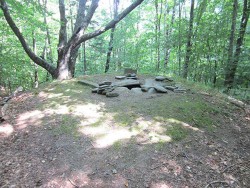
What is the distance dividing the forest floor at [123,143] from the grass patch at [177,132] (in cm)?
2

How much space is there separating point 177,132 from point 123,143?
1184mm

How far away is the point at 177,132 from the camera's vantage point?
13.1 feet

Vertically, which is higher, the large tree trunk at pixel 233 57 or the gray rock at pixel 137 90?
the large tree trunk at pixel 233 57

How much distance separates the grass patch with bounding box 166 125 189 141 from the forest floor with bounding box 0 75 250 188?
2cm

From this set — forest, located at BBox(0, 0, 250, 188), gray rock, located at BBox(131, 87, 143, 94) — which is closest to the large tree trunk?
forest, located at BBox(0, 0, 250, 188)

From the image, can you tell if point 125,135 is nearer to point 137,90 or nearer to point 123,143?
point 123,143

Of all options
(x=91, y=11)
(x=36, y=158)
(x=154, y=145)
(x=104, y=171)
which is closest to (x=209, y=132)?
(x=154, y=145)

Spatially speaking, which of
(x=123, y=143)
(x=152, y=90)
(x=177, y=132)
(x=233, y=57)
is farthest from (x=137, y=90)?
(x=233, y=57)

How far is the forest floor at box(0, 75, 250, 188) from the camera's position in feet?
9.50

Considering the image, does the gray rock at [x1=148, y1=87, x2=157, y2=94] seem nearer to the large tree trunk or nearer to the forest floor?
the forest floor

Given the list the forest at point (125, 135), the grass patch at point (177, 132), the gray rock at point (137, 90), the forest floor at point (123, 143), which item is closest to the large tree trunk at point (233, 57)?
the forest at point (125, 135)

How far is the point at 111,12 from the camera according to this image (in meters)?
18.7

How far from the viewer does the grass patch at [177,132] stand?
3.84m

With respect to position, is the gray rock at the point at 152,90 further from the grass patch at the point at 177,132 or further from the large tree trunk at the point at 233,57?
the large tree trunk at the point at 233,57
